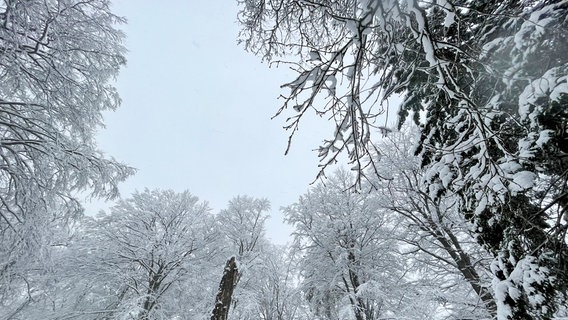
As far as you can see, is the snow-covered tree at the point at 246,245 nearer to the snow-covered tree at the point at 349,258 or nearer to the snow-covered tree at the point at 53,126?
the snow-covered tree at the point at 349,258

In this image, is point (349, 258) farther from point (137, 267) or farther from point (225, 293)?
point (137, 267)

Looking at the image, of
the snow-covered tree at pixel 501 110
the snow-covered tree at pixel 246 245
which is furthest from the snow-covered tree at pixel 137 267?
the snow-covered tree at pixel 501 110

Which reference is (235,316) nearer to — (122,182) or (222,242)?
(222,242)

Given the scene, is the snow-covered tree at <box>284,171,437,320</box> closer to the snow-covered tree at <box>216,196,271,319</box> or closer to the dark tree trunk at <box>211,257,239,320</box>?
the snow-covered tree at <box>216,196,271,319</box>

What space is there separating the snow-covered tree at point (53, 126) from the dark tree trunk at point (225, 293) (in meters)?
3.16

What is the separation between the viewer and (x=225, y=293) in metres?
5.85

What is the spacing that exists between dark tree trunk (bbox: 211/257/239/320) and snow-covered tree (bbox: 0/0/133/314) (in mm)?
3162

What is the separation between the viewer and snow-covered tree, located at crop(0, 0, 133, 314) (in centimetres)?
445

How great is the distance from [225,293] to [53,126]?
14.9 ft

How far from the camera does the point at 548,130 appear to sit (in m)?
1.64

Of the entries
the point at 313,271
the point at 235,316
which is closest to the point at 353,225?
the point at 313,271

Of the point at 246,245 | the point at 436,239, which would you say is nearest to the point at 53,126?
the point at 246,245

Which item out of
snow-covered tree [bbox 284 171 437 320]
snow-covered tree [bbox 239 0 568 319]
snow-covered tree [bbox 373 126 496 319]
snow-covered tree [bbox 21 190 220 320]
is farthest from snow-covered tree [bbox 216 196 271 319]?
snow-covered tree [bbox 239 0 568 319]

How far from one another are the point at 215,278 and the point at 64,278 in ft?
14.0
